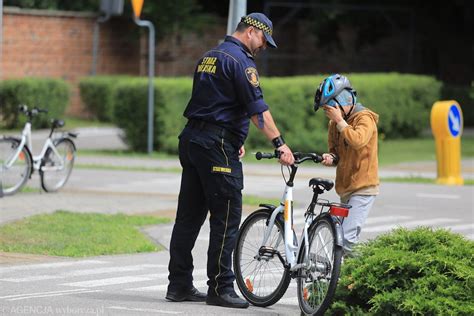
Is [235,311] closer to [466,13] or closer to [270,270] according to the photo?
[270,270]

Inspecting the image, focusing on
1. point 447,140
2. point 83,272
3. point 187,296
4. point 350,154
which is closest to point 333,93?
point 350,154

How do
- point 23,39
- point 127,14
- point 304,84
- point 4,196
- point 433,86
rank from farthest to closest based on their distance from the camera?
point 127,14, point 23,39, point 433,86, point 304,84, point 4,196

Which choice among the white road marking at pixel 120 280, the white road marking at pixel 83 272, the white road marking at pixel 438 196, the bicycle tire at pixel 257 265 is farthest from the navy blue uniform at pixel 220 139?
the white road marking at pixel 438 196

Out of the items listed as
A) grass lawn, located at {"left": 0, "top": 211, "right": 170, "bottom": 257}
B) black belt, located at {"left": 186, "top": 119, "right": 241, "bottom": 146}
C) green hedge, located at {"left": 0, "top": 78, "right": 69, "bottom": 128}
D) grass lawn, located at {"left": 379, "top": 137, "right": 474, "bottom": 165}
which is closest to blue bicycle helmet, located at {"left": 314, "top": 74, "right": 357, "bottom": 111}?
black belt, located at {"left": 186, "top": 119, "right": 241, "bottom": 146}

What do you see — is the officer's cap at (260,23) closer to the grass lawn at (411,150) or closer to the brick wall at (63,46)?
the grass lawn at (411,150)

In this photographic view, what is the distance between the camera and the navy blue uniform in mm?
8484

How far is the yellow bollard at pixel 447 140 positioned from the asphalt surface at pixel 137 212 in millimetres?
625

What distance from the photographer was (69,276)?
10109 mm

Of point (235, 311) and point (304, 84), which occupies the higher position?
point (304, 84)

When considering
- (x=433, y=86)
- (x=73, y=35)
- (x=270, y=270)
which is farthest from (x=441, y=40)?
(x=270, y=270)

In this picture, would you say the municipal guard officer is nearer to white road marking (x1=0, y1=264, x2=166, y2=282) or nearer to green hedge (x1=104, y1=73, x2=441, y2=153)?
white road marking (x1=0, y1=264, x2=166, y2=282)

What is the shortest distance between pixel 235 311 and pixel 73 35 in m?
25.5

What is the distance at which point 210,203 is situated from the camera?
8617mm

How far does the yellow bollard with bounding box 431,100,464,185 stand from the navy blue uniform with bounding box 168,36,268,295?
425 inches
